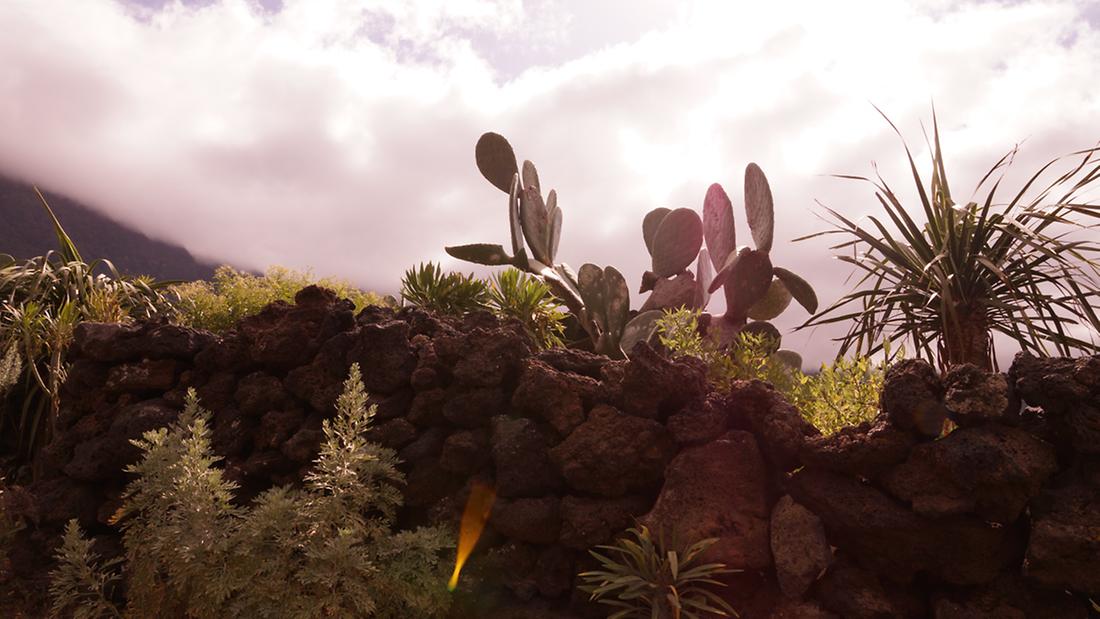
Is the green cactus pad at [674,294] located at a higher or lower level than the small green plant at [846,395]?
higher

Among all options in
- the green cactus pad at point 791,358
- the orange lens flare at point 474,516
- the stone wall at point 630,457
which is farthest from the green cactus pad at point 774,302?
the orange lens flare at point 474,516

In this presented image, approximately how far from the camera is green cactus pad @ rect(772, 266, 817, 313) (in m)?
7.20

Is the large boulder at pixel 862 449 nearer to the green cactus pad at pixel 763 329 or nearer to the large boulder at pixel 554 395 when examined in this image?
the large boulder at pixel 554 395

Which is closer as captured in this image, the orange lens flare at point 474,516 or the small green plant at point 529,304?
the orange lens flare at point 474,516

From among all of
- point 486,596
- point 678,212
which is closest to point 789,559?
point 486,596

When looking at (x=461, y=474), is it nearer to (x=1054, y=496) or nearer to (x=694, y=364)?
(x=694, y=364)

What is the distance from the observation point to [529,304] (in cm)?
656

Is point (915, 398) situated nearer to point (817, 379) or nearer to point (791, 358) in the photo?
point (817, 379)

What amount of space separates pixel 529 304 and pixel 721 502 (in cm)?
335

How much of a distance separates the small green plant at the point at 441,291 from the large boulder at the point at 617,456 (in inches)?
125

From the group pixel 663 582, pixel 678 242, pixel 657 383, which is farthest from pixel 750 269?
pixel 663 582

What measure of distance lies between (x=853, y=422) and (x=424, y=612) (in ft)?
8.67

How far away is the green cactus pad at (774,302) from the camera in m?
7.73

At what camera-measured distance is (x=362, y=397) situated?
3.78m
